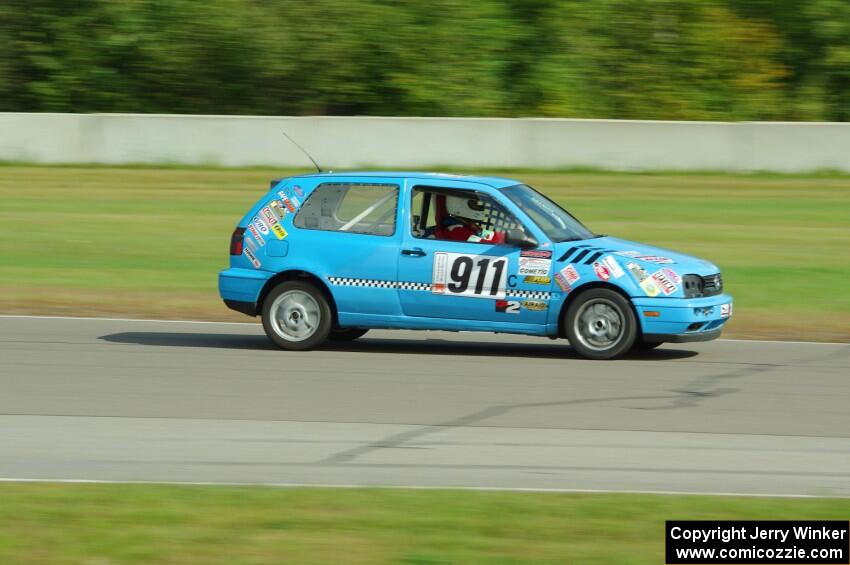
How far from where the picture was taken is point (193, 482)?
23.5ft

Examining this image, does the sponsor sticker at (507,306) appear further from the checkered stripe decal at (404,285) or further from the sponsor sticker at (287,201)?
the sponsor sticker at (287,201)

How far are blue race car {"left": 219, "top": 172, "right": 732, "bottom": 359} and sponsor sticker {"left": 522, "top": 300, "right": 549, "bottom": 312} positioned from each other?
0.01 m

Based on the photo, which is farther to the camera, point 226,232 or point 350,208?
point 226,232

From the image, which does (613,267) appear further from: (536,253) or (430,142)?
(430,142)

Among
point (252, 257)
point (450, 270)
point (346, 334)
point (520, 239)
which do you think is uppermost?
point (520, 239)

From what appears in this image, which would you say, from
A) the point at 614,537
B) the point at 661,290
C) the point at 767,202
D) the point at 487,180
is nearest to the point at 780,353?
the point at 661,290

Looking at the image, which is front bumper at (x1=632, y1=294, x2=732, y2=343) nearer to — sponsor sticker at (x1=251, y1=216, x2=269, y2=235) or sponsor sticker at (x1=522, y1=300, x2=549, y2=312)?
sponsor sticker at (x1=522, y1=300, x2=549, y2=312)

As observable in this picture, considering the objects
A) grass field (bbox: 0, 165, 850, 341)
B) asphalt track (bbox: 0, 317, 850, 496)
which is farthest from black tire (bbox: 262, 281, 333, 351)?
grass field (bbox: 0, 165, 850, 341)

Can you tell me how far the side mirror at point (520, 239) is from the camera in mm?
11773

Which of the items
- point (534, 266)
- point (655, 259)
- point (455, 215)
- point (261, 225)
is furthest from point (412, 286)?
point (655, 259)

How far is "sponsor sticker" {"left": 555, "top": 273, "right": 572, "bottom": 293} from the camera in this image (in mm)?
11633

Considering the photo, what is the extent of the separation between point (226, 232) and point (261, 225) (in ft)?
30.5

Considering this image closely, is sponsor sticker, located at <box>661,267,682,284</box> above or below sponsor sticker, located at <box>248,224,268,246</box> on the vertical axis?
below

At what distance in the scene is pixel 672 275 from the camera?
37.9 feet
